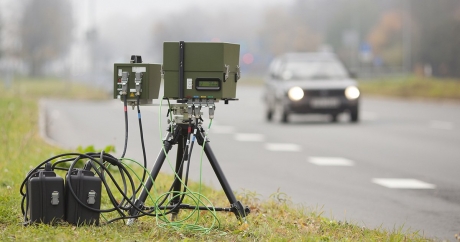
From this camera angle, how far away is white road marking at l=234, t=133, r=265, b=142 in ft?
61.4

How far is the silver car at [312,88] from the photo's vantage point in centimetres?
2294

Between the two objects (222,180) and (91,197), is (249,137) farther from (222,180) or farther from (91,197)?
(91,197)

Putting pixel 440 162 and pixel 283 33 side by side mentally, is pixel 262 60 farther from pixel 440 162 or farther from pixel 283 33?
pixel 440 162

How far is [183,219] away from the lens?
23.0 feet

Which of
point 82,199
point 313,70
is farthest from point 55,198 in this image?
point 313,70

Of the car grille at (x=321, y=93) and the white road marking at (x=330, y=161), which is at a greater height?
the car grille at (x=321, y=93)

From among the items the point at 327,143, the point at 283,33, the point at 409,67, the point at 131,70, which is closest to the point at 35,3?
the point at 409,67

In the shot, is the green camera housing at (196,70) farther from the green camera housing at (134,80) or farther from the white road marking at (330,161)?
the white road marking at (330,161)

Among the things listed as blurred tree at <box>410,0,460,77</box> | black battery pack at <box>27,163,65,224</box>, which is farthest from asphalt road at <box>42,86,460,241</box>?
blurred tree at <box>410,0,460,77</box>

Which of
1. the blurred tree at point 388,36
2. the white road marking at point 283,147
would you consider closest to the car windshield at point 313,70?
the white road marking at point 283,147

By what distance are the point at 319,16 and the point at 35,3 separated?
187ft

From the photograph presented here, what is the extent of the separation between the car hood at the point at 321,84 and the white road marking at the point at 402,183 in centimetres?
1099

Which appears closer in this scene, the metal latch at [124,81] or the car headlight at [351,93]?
the metal latch at [124,81]

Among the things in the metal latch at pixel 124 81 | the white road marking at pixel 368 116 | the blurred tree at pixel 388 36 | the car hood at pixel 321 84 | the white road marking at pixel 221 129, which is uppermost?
the blurred tree at pixel 388 36
